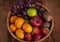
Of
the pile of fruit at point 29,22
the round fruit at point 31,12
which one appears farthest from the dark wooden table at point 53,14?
→ the round fruit at point 31,12

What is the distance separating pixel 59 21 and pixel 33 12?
25 centimetres

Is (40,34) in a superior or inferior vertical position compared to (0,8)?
inferior

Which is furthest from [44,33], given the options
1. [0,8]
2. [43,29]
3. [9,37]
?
[0,8]

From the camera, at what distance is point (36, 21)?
3.63 ft

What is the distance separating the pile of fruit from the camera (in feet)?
3.59

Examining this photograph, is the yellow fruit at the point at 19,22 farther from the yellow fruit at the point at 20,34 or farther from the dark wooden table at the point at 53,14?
the dark wooden table at the point at 53,14

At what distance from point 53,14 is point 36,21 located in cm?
21

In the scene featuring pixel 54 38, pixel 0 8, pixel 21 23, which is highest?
pixel 0 8

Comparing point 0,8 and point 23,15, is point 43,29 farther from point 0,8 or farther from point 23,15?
point 0,8

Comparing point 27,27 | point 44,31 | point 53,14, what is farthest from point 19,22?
point 53,14

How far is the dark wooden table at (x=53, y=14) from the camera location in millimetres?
1215

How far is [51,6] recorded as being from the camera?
4.25 ft

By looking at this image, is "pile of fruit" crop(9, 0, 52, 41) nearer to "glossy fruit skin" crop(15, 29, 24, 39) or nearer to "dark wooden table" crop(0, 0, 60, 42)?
"glossy fruit skin" crop(15, 29, 24, 39)

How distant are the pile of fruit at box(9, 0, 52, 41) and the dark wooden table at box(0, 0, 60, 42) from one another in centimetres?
10
